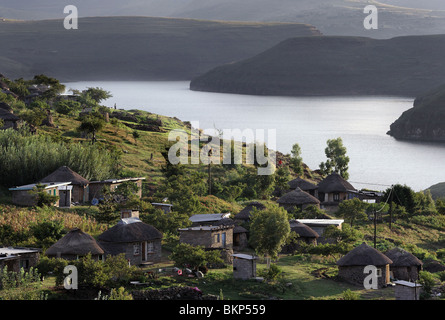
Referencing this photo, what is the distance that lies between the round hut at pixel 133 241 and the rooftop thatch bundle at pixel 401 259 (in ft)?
49.6

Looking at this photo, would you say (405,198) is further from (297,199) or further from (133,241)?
(133,241)

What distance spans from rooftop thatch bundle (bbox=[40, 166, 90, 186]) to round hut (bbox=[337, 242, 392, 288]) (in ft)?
76.5

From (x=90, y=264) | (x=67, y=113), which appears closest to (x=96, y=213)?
(x=90, y=264)

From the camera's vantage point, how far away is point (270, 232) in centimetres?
4569

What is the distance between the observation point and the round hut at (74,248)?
38.8 meters

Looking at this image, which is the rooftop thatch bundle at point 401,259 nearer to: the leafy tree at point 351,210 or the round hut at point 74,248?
the leafy tree at point 351,210

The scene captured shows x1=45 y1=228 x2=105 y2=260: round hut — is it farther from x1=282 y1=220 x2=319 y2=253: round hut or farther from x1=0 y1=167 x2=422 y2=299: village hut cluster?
x1=282 y1=220 x2=319 y2=253: round hut

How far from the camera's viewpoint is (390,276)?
Answer: 152 ft

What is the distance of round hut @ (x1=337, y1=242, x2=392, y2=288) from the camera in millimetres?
43094

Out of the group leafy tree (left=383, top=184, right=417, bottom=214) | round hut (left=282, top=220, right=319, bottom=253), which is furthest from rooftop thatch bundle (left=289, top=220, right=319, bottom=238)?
leafy tree (left=383, top=184, right=417, bottom=214)

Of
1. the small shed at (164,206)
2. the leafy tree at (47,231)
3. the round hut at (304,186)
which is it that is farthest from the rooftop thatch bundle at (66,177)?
the round hut at (304,186)

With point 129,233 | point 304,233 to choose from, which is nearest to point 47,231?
point 129,233
